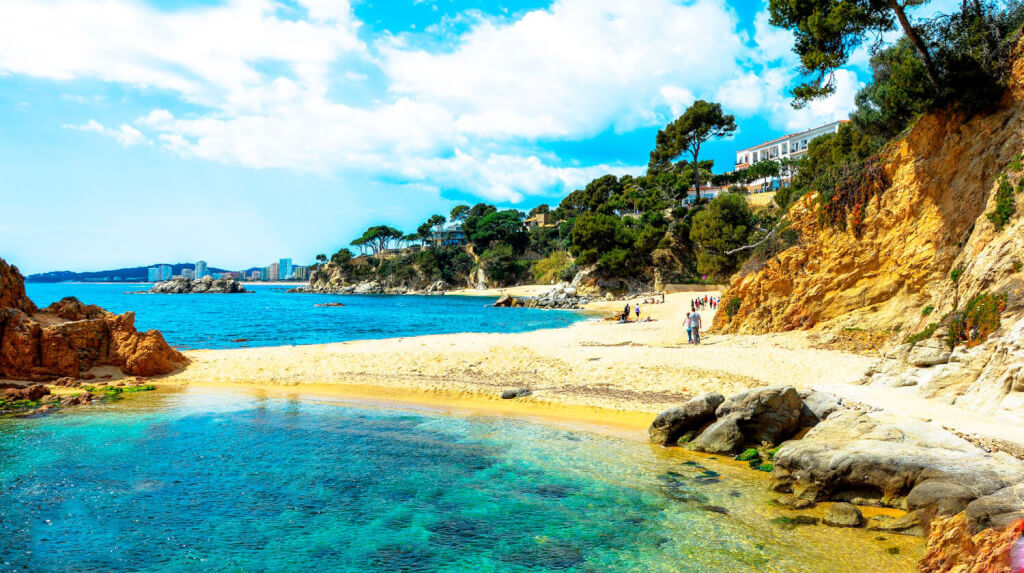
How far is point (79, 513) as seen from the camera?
873 centimetres

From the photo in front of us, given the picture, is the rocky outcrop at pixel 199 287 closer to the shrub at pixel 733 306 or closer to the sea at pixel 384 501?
the shrub at pixel 733 306

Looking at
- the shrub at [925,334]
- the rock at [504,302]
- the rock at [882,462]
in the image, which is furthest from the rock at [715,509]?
the rock at [504,302]

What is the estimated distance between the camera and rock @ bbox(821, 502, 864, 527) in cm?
789

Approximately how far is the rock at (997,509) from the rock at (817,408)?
4881mm

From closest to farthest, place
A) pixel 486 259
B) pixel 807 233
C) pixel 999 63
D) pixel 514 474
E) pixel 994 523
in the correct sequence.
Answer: pixel 994 523 → pixel 514 474 → pixel 999 63 → pixel 807 233 → pixel 486 259

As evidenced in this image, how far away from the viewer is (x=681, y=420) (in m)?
12.2

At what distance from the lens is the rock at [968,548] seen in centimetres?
483

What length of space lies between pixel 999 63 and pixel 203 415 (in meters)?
24.9

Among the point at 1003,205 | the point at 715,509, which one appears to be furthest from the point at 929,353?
the point at 715,509

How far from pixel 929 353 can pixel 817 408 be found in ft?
11.0

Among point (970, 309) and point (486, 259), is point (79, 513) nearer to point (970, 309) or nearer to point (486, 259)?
point (970, 309)

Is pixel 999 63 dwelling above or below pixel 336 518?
above

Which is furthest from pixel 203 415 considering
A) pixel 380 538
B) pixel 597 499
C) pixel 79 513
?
pixel 597 499

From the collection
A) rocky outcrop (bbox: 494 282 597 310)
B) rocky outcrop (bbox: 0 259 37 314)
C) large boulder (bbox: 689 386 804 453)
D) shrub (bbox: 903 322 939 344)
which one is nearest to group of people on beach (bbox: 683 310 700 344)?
shrub (bbox: 903 322 939 344)
